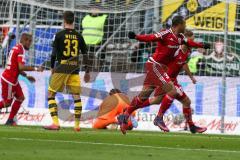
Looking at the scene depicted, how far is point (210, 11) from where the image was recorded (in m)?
21.1

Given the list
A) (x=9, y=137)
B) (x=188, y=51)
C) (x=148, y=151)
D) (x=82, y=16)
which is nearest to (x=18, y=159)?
(x=148, y=151)

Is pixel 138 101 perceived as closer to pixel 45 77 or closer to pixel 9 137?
pixel 9 137

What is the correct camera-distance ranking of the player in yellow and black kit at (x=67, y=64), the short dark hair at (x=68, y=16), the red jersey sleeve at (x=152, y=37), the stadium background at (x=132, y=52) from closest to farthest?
the red jersey sleeve at (x=152, y=37)
the short dark hair at (x=68, y=16)
the player in yellow and black kit at (x=67, y=64)
the stadium background at (x=132, y=52)

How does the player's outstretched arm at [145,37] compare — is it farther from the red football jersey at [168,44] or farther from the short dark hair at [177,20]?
the short dark hair at [177,20]

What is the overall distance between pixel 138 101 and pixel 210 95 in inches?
169

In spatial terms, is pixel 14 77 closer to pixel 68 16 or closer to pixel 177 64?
pixel 68 16

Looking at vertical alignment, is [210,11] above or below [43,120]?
above

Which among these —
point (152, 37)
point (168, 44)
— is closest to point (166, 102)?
point (168, 44)

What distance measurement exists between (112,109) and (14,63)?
2.38 meters

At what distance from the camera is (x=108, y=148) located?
11234 millimetres

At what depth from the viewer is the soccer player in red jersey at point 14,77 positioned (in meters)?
19.2

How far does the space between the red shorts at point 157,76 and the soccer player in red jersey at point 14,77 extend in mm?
3536

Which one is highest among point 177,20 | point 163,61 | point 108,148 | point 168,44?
point 177,20

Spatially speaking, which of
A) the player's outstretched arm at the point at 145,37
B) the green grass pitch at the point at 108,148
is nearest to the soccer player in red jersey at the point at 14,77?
the player's outstretched arm at the point at 145,37
